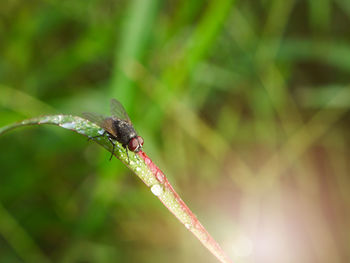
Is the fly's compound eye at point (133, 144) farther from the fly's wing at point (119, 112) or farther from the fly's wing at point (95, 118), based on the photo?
the fly's wing at point (119, 112)

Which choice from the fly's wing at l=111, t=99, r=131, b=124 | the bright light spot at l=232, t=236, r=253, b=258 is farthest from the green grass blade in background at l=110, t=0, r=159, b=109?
the bright light spot at l=232, t=236, r=253, b=258

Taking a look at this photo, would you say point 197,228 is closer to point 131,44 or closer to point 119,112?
point 119,112

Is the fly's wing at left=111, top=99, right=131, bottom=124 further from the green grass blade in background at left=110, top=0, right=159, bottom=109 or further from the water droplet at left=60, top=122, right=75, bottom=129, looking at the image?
the water droplet at left=60, top=122, right=75, bottom=129

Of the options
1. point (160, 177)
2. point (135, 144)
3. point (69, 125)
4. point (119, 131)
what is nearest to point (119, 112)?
point (119, 131)

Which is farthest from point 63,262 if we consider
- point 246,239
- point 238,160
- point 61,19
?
point 61,19

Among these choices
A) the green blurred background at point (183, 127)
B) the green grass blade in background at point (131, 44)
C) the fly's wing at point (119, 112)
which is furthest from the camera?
the green blurred background at point (183, 127)

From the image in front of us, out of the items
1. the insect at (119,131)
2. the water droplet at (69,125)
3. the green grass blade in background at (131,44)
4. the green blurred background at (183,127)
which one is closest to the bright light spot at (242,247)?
the green blurred background at (183,127)

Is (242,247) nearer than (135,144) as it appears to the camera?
No
